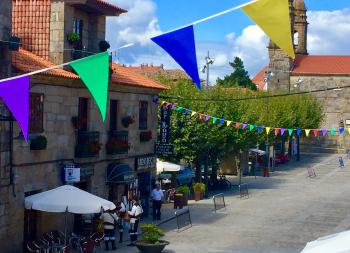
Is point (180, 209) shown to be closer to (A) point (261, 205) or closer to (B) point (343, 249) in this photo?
(A) point (261, 205)

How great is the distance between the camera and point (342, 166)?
57000mm

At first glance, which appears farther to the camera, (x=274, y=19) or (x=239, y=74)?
(x=239, y=74)

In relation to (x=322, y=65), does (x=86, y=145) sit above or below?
below

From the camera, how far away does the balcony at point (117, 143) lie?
2545cm

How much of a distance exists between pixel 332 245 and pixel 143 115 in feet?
57.4

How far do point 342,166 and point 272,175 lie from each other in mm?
10045

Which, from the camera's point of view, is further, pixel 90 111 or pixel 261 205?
pixel 261 205

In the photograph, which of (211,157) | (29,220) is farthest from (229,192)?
(29,220)

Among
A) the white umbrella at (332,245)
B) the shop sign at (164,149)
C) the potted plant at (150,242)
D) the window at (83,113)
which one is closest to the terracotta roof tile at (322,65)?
the shop sign at (164,149)

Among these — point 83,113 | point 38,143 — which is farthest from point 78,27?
point 38,143

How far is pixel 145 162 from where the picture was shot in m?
29.3

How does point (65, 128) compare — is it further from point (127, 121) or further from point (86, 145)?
point (127, 121)

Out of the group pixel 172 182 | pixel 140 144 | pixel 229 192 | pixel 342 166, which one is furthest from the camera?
pixel 342 166

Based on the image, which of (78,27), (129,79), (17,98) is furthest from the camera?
A: (129,79)
